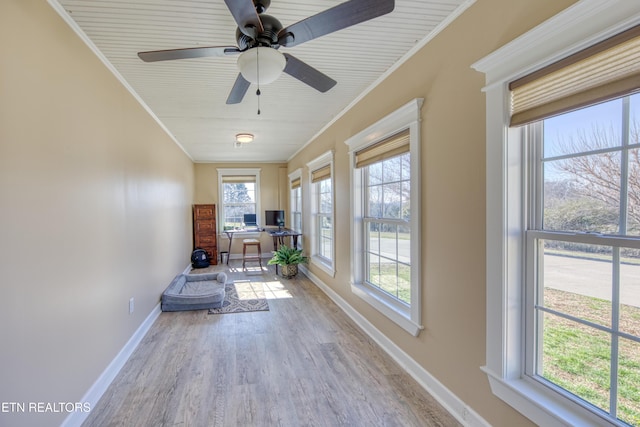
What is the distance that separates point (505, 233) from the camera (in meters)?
1.51

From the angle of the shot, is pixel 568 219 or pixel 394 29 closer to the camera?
pixel 568 219

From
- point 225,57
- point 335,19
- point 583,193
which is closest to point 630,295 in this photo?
point 583,193

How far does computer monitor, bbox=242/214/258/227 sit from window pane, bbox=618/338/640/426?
6984mm

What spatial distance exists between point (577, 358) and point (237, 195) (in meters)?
7.21

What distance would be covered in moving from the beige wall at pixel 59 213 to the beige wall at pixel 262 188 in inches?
182

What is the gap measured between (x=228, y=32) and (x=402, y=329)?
2.50 m

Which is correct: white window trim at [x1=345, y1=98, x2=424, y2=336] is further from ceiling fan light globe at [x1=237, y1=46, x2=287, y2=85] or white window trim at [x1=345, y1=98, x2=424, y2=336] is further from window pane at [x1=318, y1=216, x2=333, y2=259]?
window pane at [x1=318, y1=216, x2=333, y2=259]

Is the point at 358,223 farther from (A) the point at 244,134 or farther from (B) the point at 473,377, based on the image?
(A) the point at 244,134

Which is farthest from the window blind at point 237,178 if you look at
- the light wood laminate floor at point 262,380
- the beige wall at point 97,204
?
the beige wall at point 97,204

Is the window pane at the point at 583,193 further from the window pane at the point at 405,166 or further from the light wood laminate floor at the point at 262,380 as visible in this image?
the light wood laminate floor at the point at 262,380

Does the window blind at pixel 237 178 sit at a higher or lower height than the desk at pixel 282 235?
higher

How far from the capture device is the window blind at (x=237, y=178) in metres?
7.60

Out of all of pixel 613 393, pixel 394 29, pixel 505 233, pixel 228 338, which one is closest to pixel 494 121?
pixel 505 233

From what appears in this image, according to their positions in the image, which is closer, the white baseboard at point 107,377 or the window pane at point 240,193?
the white baseboard at point 107,377
